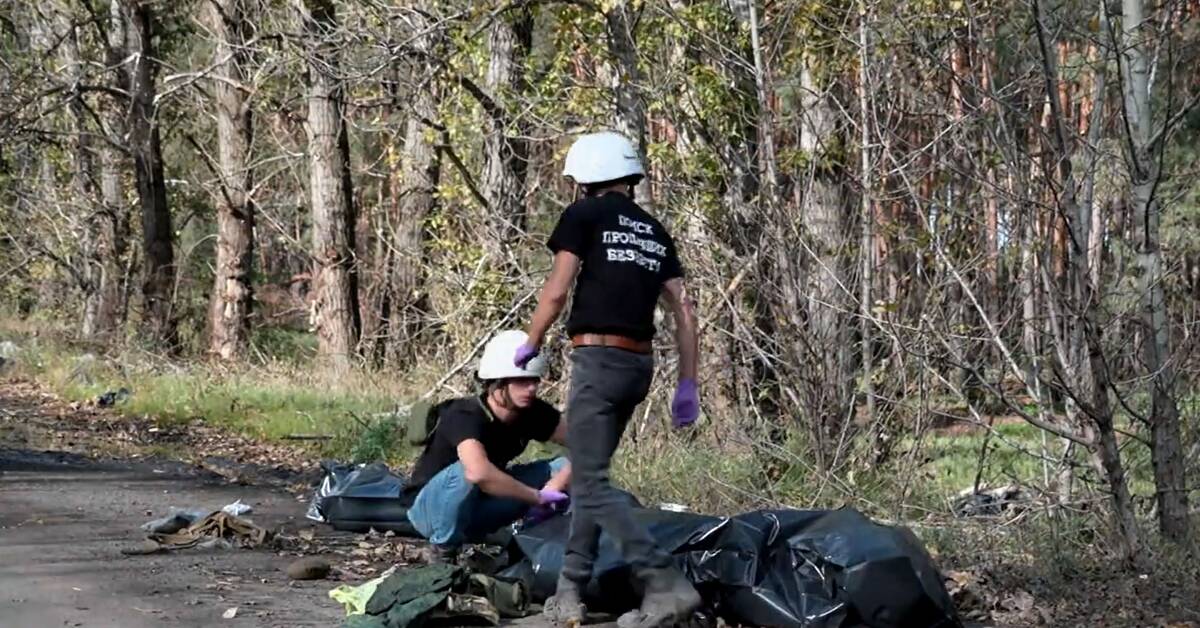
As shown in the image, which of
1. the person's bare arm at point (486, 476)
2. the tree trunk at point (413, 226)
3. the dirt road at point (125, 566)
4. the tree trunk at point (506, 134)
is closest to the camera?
the dirt road at point (125, 566)

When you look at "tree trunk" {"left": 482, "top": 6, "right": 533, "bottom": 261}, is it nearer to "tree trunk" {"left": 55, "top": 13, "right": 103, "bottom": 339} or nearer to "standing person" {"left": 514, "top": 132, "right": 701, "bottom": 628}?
"standing person" {"left": 514, "top": 132, "right": 701, "bottom": 628}

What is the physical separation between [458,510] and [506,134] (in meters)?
6.51

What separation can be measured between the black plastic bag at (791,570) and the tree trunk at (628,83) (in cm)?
539

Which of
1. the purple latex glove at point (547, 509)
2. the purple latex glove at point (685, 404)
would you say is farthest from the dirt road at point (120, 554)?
the purple latex glove at point (685, 404)

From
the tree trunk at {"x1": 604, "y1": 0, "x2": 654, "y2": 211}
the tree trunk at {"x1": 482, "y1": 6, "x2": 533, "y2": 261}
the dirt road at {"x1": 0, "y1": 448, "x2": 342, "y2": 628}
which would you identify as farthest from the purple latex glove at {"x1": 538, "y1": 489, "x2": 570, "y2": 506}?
the tree trunk at {"x1": 482, "y1": 6, "x2": 533, "y2": 261}

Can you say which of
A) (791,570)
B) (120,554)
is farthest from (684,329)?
(120,554)

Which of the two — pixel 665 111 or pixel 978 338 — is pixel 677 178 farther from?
pixel 978 338

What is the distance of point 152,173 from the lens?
25.2m

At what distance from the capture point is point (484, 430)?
8.12 metres

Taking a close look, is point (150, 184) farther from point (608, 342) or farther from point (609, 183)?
point (608, 342)

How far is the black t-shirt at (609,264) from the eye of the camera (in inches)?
264

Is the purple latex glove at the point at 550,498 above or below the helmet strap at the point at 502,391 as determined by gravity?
below

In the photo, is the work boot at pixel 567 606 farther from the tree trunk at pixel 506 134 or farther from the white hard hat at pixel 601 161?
the tree trunk at pixel 506 134

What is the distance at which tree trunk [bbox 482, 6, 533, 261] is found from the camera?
14.2 m
